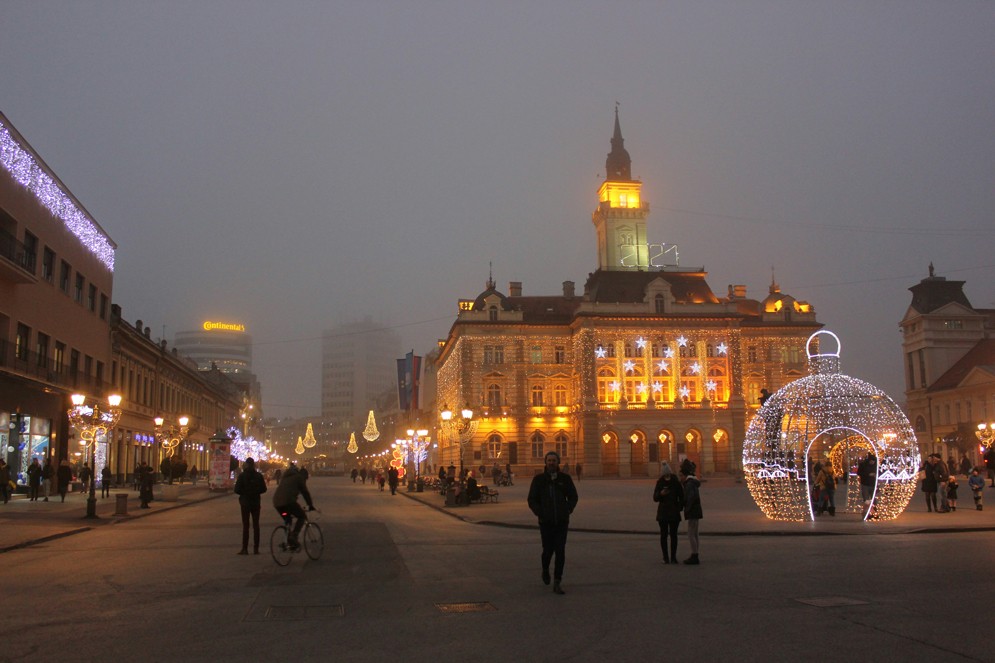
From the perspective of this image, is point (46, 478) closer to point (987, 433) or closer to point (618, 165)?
point (987, 433)

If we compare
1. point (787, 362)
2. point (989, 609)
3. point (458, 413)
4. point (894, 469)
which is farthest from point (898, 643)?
point (787, 362)

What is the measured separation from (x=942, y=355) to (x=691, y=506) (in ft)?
271

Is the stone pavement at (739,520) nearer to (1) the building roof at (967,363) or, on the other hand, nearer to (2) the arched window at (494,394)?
(2) the arched window at (494,394)

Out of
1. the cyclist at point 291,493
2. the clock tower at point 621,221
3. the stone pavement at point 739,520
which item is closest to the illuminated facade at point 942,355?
the clock tower at point 621,221

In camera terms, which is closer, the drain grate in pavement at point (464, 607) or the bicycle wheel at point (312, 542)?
the drain grate in pavement at point (464, 607)

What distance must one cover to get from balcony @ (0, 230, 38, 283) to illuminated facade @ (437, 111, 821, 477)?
163 ft

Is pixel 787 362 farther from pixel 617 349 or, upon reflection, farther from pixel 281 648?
pixel 281 648

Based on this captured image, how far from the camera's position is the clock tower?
316 ft

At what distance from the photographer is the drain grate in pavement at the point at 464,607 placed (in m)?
10.0

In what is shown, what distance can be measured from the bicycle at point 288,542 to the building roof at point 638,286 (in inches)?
2708

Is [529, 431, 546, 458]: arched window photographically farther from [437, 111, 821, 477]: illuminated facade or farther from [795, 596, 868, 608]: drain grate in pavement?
[795, 596, 868, 608]: drain grate in pavement

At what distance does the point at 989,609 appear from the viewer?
951 centimetres

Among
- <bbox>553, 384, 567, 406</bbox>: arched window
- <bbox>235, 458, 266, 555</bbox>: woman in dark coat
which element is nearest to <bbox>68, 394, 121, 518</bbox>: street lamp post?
<bbox>235, 458, 266, 555</bbox>: woman in dark coat

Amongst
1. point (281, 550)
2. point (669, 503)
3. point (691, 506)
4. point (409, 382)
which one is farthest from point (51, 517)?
point (409, 382)
